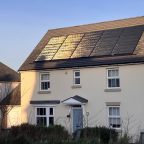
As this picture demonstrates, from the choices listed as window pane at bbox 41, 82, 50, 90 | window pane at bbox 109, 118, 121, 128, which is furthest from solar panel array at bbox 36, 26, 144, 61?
window pane at bbox 109, 118, 121, 128

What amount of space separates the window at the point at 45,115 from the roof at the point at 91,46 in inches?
131

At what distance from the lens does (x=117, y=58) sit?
28.0 m

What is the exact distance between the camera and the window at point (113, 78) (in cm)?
2770

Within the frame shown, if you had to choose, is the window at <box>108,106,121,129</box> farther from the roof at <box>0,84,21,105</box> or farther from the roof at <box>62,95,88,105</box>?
the roof at <box>0,84,21,105</box>

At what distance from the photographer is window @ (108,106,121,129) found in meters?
27.3

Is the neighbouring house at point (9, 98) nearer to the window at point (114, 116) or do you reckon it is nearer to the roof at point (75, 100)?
the roof at point (75, 100)

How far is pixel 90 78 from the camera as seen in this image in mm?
28781

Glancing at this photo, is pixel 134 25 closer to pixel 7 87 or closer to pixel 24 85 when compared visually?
pixel 24 85

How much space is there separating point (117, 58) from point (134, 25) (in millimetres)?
4778

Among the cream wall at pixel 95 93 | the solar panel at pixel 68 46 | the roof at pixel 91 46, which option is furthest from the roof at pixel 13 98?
the solar panel at pixel 68 46

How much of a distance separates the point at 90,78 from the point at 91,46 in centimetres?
332

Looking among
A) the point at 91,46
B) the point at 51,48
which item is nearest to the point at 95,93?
the point at 91,46

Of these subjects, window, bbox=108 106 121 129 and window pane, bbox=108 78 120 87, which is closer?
window, bbox=108 106 121 129

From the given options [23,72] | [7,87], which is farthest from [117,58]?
[7,87]
